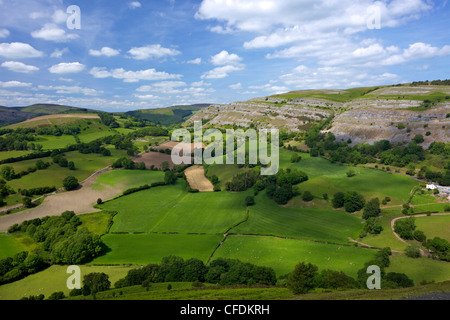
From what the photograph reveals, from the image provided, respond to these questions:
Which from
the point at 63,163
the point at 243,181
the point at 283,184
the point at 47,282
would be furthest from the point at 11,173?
the point at 283,184

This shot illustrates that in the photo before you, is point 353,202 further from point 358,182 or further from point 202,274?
point 202,274

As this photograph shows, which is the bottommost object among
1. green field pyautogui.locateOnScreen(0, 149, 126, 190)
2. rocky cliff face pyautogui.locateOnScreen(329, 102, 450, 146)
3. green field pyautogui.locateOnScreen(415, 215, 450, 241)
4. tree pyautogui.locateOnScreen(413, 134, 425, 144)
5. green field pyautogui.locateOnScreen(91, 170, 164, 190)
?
green field pyautogui.locateOnScreen(415, 215, 450, 241)

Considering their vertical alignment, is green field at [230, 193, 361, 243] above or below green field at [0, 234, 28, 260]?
above

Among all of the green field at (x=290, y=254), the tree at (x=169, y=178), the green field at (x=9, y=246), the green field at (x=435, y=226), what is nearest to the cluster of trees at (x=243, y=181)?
the tree at (x=169, y=178)

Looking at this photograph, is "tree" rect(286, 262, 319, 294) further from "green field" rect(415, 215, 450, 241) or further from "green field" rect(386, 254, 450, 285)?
"green field" rect(415, 215, 450, 241)

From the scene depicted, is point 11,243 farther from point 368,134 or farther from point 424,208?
point 368,134

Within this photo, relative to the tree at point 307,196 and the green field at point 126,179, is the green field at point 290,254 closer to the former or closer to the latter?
the tree at point 307,196

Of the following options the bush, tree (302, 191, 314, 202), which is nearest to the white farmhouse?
tree (302, 191, 314, 202)

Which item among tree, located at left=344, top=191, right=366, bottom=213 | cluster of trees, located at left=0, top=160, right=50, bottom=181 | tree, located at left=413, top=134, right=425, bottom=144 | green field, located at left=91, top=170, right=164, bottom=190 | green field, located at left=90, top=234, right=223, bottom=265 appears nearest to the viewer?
green field, located at left=90, top=234, right=223, bottom=265
